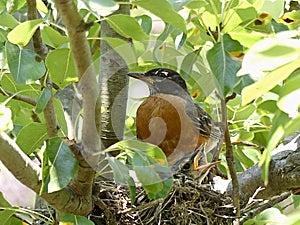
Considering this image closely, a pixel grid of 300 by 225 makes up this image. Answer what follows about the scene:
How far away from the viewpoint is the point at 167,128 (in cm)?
293

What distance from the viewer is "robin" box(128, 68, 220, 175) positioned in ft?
9.37

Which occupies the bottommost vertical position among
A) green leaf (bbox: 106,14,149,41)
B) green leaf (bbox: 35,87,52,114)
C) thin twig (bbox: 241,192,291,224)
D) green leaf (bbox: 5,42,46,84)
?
thin twig (bbox: 241,192,291,224)

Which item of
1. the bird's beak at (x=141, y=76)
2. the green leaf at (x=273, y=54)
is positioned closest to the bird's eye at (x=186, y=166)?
the bird's beak at (x=141, y=76)

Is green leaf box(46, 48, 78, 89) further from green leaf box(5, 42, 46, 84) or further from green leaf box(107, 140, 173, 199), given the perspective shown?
green leaf box(107, 140, 173, 199)

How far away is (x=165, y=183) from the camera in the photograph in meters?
1.76

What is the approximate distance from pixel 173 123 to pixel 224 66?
137cm

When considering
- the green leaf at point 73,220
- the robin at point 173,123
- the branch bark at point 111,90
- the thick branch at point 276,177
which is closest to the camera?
the green leaf at point 73,220

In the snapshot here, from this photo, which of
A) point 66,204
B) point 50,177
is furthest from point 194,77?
point 50,177

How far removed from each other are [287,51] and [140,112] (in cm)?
208

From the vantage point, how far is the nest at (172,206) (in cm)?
225

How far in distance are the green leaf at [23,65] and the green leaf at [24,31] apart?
0.21 meters

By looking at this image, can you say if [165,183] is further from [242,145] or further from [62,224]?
[242,145]

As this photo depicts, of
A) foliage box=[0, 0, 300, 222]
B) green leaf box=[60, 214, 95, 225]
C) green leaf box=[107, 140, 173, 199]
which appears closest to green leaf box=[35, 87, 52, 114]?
foliage box=[0, 0, 300, 222]

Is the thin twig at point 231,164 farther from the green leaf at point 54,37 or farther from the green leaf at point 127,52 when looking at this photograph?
the green leaf at point 54,37
